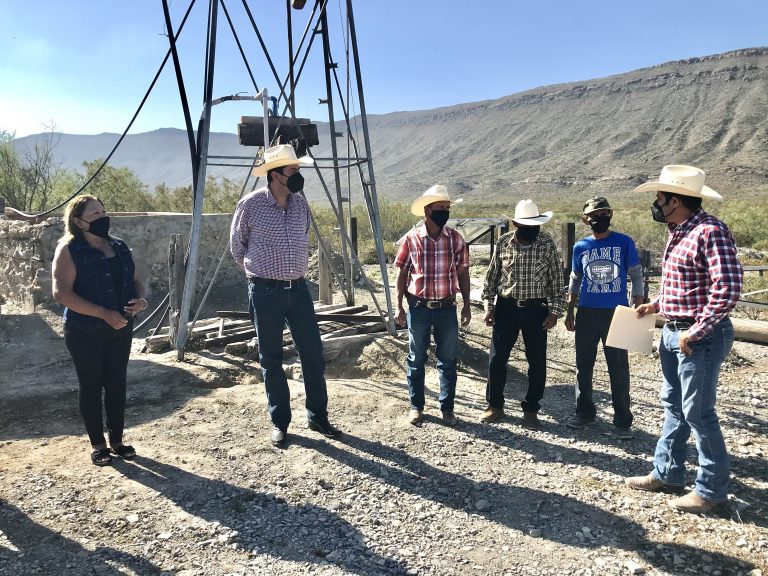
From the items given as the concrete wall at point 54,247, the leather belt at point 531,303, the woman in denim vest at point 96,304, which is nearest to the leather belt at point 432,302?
the leather belt at point 531,303

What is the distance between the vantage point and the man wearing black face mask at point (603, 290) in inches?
173

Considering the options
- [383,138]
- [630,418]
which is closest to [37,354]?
[630,418]

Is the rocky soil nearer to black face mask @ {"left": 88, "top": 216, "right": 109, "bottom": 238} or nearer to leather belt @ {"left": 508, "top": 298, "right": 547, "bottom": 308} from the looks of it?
leather belt @ {"left": 508, "top": 298, "right": 547, "bottom": 308}

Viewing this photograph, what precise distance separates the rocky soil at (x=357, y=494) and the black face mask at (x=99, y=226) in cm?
162

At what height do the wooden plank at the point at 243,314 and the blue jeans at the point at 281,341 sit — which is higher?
the blue jeans at the point at 281,341

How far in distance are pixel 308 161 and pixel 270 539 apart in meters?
3.10

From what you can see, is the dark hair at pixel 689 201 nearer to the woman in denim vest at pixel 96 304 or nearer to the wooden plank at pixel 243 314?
the woman in denim vest at pixel 96 304

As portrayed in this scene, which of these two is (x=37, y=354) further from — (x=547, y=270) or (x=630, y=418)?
(x=630, y=418)

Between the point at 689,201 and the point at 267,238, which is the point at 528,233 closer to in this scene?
the point at 689,201

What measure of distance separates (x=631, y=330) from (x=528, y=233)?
1.12 m

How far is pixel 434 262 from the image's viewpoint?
4539mm

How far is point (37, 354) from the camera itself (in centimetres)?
779

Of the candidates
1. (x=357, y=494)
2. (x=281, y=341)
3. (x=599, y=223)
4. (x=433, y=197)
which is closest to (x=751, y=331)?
(x=599, y=223)

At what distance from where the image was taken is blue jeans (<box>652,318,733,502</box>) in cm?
312
